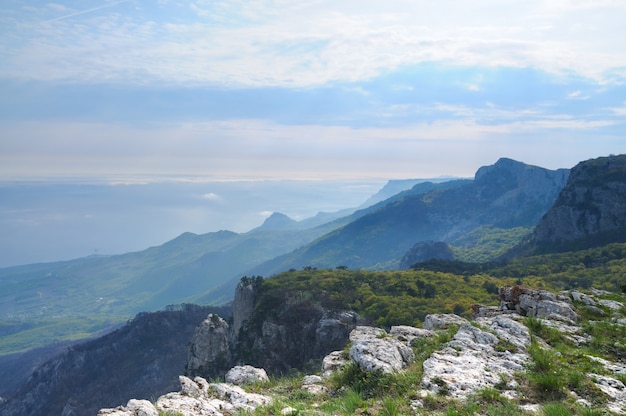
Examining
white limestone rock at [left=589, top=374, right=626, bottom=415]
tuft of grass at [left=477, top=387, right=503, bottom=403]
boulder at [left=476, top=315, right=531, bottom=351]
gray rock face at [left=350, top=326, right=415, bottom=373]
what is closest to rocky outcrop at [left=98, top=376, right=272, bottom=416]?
gray rock face at [left=350, top=326, right=415, bottom=373]

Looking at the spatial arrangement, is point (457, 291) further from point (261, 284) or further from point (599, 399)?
point (599, 399)

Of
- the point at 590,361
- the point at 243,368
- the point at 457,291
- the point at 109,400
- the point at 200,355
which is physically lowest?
the point at 109,400

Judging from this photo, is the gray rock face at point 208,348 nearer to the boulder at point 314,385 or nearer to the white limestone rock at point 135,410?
the boulder at point 314,385

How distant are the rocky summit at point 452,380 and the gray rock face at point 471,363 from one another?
0.04 meters

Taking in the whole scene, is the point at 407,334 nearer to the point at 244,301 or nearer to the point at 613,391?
the point at 613,391

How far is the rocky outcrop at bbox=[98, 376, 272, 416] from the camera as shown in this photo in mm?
11047

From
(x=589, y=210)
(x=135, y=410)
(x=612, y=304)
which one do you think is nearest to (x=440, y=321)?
(x=612, y=304)

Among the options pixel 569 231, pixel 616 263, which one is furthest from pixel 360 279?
pixel 569 231

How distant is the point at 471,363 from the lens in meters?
14.2

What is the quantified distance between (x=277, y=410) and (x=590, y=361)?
12192 mm

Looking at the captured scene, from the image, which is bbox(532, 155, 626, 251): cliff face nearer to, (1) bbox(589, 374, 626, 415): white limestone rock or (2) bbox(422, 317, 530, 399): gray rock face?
(2) bbox(422, 317, 530, 399): gray rock face

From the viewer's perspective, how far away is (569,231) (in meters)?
149

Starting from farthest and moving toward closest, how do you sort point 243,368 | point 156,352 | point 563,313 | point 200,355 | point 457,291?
point 156,352, point 457,291, point 200,355, point 563,313, point 243,368

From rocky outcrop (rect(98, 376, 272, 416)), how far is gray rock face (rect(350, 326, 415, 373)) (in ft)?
12.7
